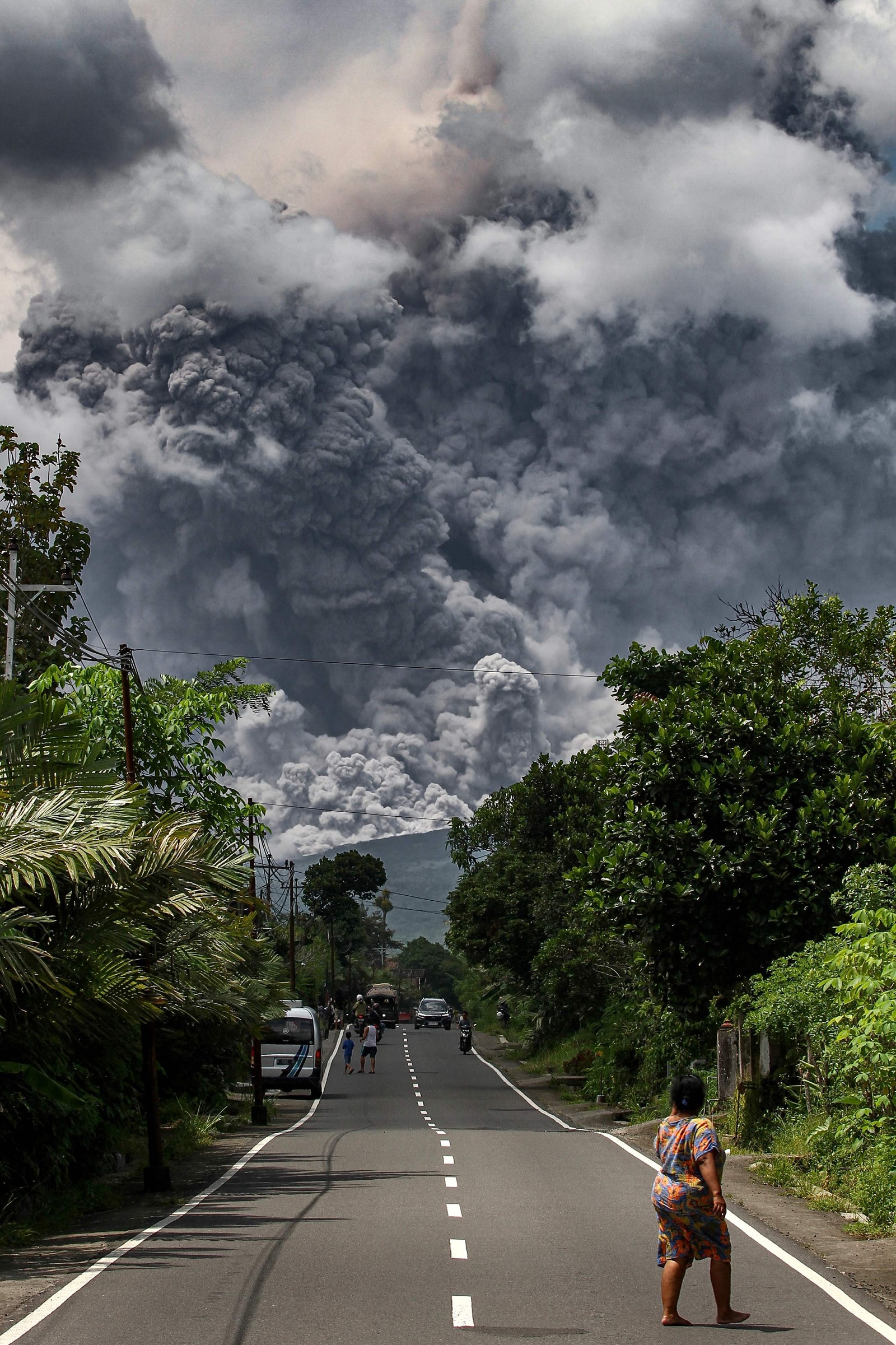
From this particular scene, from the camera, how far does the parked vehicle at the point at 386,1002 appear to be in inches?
3467

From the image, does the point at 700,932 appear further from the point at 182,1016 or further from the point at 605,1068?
the point at 605,1068

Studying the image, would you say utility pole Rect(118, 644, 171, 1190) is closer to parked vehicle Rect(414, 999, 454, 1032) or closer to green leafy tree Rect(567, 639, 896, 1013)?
green leafy tree Rect(567, 639, 896, 1013)

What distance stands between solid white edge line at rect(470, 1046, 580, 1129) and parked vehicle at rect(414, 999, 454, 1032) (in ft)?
85.1

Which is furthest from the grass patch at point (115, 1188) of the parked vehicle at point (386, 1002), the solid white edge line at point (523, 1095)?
the parked vehicle at point (386, 1002)

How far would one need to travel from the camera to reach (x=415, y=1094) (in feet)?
121

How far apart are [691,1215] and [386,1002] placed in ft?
281

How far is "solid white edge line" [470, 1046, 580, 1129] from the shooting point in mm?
28278

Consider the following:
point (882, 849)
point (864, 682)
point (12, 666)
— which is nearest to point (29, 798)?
point (882, 849)

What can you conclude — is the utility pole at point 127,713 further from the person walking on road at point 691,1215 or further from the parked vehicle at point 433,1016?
the parked vehicle at point 433,1016

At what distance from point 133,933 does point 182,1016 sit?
28.2 feet

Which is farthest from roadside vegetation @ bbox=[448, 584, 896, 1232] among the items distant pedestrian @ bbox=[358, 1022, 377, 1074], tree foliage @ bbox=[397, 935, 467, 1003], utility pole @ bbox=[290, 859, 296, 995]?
tree foliage @ bbox=[397, 935, 467, 1003]

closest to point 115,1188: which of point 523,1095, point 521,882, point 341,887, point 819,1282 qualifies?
point 819,1282

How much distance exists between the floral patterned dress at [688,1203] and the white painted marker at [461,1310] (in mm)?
1182

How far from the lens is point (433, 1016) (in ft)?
289
